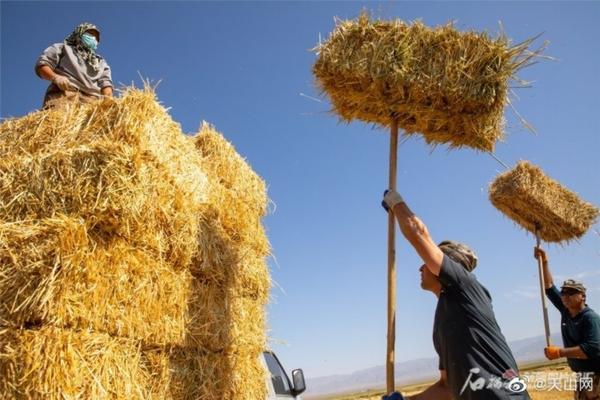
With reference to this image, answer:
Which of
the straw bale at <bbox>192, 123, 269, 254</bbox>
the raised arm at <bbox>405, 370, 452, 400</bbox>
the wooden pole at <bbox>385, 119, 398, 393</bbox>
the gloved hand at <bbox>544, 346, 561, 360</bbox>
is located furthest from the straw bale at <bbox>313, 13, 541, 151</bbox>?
the gloved hand at <bbox>544, 346, 561, 360</bbox>

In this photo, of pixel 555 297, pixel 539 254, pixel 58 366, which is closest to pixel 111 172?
pixel 58 366

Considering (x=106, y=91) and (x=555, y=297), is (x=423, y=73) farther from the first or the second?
(x=555, y=297)

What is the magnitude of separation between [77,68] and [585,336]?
7109 mm

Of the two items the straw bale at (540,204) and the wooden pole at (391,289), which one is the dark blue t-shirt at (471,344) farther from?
the straw bale at (540,204)

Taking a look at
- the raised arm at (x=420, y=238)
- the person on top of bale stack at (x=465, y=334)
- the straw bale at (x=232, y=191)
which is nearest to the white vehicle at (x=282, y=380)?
the straw bale at (x=232, y=191)

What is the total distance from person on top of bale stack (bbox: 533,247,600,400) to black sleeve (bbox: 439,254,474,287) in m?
3.84

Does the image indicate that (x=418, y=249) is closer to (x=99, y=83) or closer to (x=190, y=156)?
(x=190, y=156)

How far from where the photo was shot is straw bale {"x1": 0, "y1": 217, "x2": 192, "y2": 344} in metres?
2.70

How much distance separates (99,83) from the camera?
213 inches

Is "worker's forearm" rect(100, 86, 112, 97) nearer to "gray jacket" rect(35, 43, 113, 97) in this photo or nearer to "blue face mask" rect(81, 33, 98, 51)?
"gray jacket" rect(35, 43, 113, 97)

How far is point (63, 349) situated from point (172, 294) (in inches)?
39.8

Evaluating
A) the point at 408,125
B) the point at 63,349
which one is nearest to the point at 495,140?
the point at 408,125

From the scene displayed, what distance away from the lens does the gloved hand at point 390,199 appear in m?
3.56

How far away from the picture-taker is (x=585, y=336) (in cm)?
A: 592
